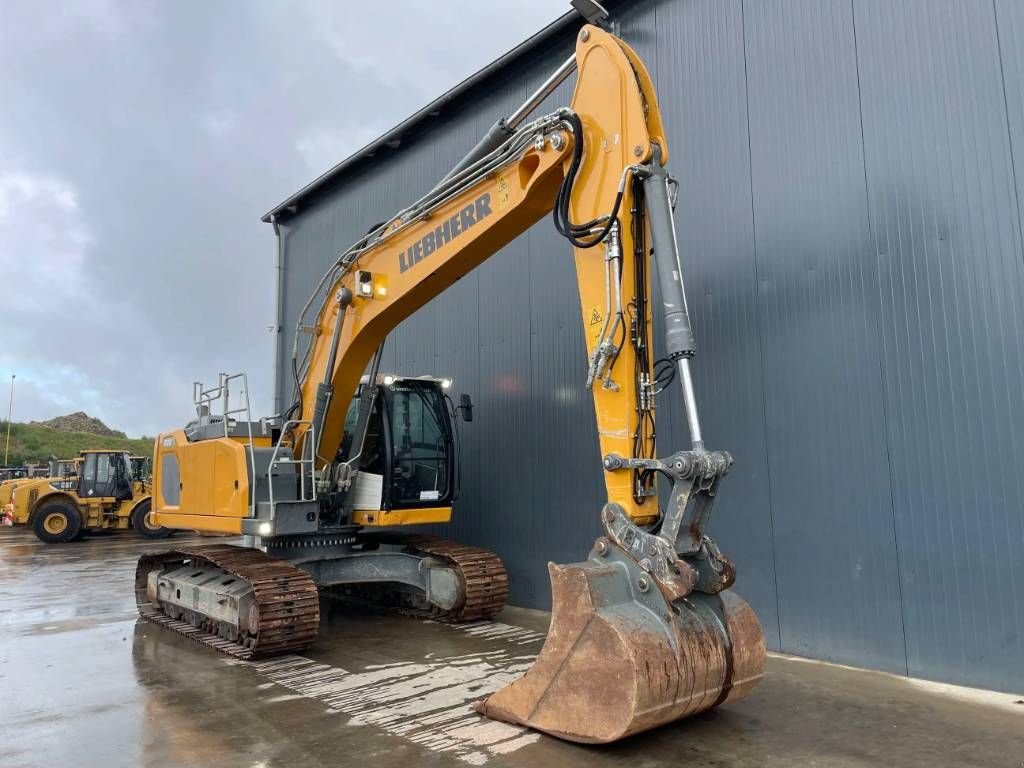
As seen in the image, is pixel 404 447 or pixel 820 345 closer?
pixel 820 345

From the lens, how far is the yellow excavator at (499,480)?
4.24 metres

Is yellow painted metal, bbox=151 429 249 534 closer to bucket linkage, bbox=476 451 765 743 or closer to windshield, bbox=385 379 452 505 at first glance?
windshield, bbox=385 379 452 505

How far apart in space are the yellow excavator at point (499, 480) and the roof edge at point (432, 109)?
3128 mm

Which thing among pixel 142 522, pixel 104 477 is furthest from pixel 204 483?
pixel 104 477

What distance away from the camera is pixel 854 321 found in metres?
6.41

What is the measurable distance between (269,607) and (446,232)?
3.67 meters

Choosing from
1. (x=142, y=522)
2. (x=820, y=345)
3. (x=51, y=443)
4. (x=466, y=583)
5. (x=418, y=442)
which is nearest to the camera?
(x=820, y=345)

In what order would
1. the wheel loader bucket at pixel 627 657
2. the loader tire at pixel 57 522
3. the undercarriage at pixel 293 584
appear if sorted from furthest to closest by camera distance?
the loader tire at pixel 57 522
the undercarriage at pixel 293 584
the wheel loader bucket at pixel 627 657

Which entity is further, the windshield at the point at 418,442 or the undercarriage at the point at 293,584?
the windshield at the point at 418,442

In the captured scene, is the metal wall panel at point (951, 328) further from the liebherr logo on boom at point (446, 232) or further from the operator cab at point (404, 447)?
the operator cab at point (404, 447)

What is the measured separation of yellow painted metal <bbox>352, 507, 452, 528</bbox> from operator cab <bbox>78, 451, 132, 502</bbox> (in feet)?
A: 43.8

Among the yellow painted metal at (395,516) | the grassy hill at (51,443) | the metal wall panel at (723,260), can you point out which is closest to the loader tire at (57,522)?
the yellow painted metal at (395,516)

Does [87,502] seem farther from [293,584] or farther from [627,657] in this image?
[627,657]

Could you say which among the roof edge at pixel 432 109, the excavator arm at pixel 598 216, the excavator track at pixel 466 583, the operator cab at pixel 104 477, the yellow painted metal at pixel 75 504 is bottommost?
the excavator track at pixel 466 583
